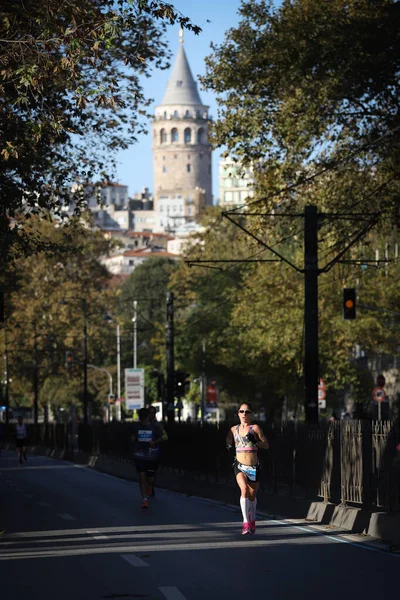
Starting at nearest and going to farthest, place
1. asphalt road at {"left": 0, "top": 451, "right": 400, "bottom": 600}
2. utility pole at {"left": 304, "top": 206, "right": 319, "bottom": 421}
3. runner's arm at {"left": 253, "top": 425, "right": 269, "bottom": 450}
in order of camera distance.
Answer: asphalt road at {"left": 0, "top": 451, "right": 400, "bottom": 600} < runner's arm at {"left": 253, "top": 425, "right": 269, "bottom": 450} < utility pole at {"left": 304, "top": 206, "right": 319, "bottom": 421}

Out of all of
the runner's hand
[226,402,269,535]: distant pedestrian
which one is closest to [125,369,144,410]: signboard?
[226,402,269,535]: distant pedestrian

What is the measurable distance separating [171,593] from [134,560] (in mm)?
2940

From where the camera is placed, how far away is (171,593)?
39.8 ft

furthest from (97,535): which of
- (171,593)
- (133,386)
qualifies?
(133,386)

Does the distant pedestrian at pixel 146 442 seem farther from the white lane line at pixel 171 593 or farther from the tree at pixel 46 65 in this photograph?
the white lane line at pixel 171 593

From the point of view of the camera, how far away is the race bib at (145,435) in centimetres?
2527

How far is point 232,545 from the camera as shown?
16.8 m

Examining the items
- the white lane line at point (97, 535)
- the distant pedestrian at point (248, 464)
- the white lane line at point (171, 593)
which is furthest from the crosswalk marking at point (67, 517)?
the white lane line at point (171, 593)

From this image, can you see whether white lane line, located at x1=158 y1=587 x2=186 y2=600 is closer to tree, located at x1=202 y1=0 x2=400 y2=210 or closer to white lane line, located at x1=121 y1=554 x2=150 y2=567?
white lane line, located at x1=121 y1=554 x2=150 y2=567

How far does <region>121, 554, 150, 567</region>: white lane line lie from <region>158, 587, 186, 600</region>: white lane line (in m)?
2.10

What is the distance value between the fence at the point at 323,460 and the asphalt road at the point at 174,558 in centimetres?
80

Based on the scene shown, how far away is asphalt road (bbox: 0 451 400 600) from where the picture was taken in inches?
487

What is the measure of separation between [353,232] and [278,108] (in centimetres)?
381

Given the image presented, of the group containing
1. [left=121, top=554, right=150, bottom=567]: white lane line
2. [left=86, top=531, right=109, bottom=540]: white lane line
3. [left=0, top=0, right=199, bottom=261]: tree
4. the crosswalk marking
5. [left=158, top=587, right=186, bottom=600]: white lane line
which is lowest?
→ the crosswalk marking
